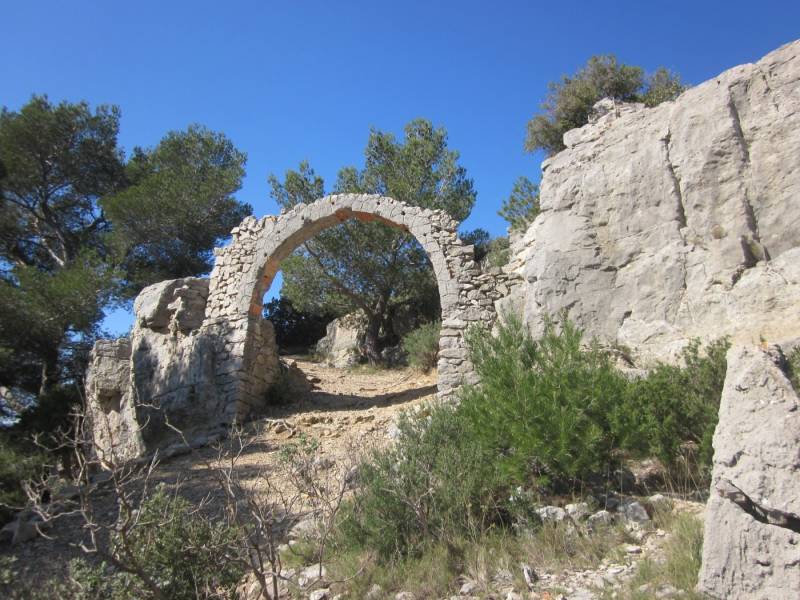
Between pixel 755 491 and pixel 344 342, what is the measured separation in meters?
15.0

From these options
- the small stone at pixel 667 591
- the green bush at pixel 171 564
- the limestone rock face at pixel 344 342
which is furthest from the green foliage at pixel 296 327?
the small stone at pixel 667 591

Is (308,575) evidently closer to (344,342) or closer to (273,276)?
(273,276)

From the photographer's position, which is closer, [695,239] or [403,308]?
[695,239]

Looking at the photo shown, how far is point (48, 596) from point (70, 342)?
10.8 m

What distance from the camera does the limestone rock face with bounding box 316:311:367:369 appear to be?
55.9 feet

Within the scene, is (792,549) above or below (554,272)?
below

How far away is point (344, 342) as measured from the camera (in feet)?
58.0

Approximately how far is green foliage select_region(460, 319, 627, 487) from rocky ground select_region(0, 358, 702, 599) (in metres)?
0.42

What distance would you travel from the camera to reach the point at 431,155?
54.5 feet

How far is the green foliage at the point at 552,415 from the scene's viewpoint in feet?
15.4

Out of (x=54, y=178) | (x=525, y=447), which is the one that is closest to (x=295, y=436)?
(x=525, y=447)

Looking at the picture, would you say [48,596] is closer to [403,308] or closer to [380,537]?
[380,537]

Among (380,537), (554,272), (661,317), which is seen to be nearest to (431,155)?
(554,272)

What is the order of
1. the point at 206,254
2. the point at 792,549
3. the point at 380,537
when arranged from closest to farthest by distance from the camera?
the point at 792,549 → the point at 380,537 → the point at 206,254
